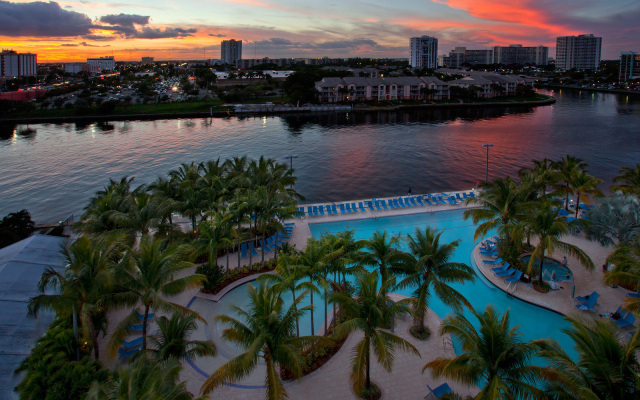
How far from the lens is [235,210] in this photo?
18.0 metres

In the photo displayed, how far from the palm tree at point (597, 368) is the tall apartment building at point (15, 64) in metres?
224

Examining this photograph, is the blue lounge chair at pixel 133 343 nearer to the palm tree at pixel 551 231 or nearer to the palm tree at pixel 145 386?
the palm tree at pixel 145 386

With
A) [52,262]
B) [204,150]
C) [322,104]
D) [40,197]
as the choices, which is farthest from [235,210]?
[322,104]

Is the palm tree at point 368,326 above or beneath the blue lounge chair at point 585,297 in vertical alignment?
above

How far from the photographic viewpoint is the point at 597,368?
805cm

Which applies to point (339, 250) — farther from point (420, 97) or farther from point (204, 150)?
point (420, 97)

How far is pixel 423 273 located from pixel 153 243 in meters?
8.88

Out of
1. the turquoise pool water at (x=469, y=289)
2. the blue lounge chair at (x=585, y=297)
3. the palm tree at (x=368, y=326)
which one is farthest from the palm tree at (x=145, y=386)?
the blue lounge chair at (x=585, y=297)

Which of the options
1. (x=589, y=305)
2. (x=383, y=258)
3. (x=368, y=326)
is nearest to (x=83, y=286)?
(x=368, y=326)

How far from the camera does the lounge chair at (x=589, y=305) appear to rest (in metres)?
15.4

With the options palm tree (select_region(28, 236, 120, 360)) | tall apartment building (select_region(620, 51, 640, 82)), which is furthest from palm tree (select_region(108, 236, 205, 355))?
tall apartment building (select_region(620, 51, 640, 82))

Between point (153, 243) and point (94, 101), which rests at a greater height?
point (94, 101)

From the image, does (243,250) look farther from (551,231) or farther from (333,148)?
(333,148)

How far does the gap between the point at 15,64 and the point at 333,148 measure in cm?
19023
